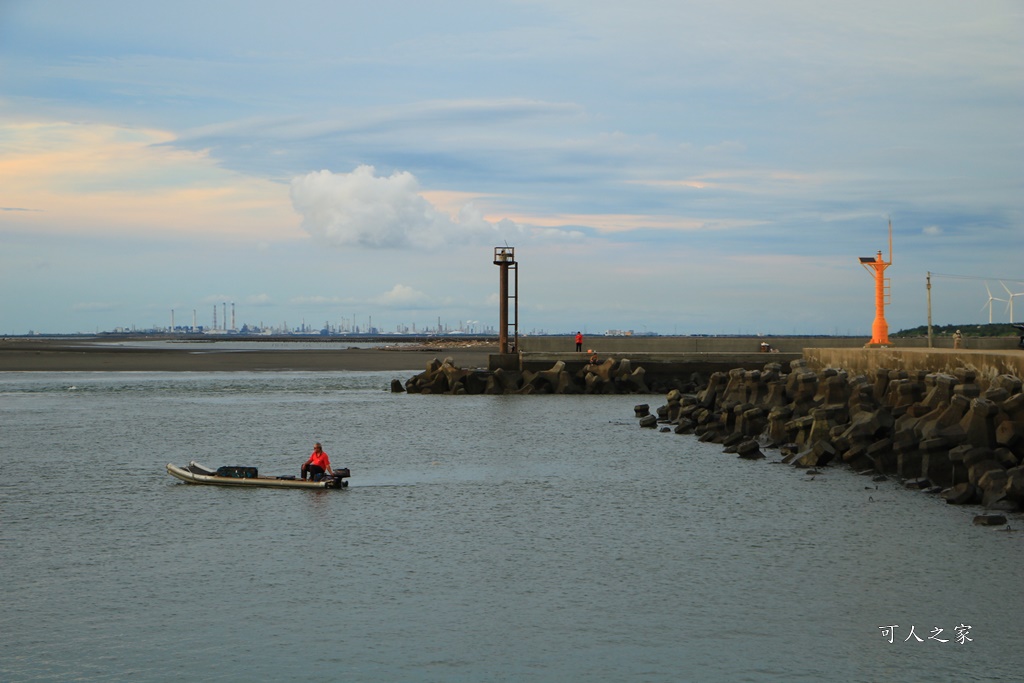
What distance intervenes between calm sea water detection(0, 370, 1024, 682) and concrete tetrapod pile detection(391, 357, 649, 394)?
23750 mm

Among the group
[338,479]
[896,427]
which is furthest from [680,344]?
[338,479]

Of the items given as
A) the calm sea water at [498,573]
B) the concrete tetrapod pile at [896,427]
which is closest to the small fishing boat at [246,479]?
the calm sea water at [498,573]

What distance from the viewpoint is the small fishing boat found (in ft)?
74.0

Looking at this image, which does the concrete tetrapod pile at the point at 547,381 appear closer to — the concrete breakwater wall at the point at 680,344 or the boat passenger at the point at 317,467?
the concrete breakwater wall at the point at 680,344

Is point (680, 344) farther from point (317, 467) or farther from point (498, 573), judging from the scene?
point (498, 573)

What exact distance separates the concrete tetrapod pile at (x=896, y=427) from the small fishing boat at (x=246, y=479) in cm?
1079

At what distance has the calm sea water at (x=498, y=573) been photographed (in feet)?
36.6

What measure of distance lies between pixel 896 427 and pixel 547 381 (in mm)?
29202

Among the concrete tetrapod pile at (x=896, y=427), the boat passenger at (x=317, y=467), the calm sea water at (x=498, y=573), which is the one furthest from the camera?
the boat passenger at (x=317, y=467)

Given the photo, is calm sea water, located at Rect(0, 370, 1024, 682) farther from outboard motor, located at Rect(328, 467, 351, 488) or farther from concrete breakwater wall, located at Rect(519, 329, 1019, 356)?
concrete breakwater wall, located at Rect(519, 329, 1019, 356)

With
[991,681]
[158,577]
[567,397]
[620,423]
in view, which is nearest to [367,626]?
[158,577]

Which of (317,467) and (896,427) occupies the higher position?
(896,427)

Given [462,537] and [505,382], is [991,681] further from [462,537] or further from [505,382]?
[505,382]

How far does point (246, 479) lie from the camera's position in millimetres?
22719
